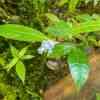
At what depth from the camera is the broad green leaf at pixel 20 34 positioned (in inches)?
33.9

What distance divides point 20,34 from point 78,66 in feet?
0.62

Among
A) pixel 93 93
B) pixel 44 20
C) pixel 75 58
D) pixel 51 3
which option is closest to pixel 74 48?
pixel 75 58

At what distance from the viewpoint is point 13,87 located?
1.68 metres

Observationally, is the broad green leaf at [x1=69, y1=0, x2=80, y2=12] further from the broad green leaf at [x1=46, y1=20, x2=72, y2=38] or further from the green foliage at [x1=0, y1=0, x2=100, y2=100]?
→ the broad green leaf at [x1=46, y1=20, x2=72, y2=38]

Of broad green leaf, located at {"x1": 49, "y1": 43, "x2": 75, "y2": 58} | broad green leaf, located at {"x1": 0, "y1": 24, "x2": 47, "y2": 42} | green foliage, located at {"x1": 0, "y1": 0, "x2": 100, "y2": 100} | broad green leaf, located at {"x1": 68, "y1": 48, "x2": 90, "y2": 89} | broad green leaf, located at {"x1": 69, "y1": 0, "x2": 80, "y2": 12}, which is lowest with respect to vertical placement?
green foliage, located at {"x1": 0, "y1": 0, "x2": 100, "y2": 100}

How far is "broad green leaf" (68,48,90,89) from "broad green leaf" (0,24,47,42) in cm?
10

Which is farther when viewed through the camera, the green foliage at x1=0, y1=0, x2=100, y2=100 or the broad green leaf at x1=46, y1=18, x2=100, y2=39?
the green foliage at x1=0, y1=0, x2=100, y2=100

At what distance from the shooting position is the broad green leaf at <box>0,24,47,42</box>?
0.86m

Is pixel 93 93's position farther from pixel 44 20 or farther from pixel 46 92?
pixel 44 20

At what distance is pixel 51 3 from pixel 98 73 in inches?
31.3

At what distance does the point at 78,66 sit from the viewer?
828mm

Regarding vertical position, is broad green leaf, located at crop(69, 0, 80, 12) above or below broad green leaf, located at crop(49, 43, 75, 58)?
below

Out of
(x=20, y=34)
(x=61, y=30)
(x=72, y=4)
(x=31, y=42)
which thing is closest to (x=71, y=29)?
(x=61, y=30)

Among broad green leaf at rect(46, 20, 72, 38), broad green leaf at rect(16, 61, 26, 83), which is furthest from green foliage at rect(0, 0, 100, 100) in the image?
broad green leaf at rect(46, 20, 72, 38)
